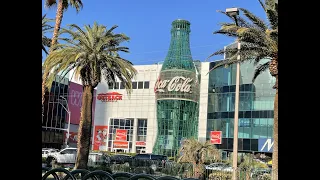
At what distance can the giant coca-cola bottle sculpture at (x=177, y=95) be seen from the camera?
6016 centimetres

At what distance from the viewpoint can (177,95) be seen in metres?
60.6

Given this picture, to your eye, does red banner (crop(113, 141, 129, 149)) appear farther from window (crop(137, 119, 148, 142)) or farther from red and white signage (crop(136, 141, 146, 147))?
window (crop(137, 119, 148, 142))

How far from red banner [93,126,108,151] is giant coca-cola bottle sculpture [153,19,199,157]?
14447mm

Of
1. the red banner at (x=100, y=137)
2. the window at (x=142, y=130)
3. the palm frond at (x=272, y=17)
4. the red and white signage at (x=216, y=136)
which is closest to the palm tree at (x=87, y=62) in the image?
the palm frond at (x=272, y=17)

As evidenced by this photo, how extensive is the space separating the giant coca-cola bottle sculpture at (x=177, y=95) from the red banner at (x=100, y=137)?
569 inches

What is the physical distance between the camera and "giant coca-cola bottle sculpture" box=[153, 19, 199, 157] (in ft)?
197

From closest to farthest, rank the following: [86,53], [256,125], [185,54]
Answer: [86,53], [256,125], [185,54]

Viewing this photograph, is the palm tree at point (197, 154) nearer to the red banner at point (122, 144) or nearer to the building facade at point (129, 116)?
the building facade at point (129, 116)

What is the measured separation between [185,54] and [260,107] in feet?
46.7

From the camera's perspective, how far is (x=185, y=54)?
60.8 m

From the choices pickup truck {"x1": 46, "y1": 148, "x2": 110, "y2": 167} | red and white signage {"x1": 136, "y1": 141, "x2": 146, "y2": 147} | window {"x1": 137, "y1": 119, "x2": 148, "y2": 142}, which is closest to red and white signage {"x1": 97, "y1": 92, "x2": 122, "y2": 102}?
window {"x1": 137, "y1": 119, "x2": 148, "y2": 142}

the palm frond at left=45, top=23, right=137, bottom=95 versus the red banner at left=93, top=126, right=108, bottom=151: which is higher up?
the palm frond at left=45, top=23, right=137, bottom=95
